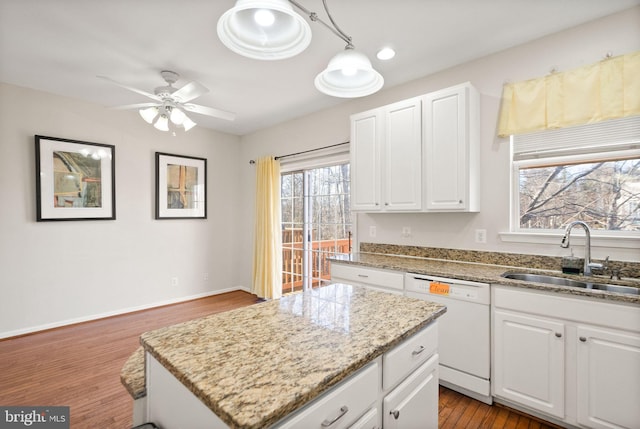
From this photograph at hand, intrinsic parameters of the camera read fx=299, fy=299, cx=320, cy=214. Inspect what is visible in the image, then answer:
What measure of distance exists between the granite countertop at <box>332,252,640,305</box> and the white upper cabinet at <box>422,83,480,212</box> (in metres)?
0.49

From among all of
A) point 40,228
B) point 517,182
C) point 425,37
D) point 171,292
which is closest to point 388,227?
point 517,182

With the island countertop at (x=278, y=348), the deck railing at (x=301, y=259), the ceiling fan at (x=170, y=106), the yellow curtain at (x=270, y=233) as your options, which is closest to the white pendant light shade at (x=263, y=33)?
the island countertop at (x=278, y=348)

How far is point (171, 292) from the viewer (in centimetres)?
436

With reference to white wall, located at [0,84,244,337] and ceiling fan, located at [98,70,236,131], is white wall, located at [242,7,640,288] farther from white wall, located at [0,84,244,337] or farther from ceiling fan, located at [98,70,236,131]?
white wall, located at [0,84,244,337]

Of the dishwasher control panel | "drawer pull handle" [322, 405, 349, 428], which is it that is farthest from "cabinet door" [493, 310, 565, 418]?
"drawer pull handle" [322, 405, 349, 428]

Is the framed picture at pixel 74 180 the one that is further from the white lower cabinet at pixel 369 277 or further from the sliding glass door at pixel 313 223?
the white lower cabinet at pixel 369 277

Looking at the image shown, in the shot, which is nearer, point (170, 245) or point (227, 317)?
point (227, 317)

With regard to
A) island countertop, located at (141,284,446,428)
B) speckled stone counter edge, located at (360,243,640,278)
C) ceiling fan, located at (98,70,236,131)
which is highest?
ceiling fan, located at (98,70,236,131)

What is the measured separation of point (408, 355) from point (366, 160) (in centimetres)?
214

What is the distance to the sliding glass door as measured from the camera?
3807 mm

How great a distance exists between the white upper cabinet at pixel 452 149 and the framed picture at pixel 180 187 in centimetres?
345

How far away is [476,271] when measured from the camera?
226 cm

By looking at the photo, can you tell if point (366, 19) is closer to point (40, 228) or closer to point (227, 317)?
point (227, 317)

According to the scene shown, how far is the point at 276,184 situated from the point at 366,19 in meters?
2.68
